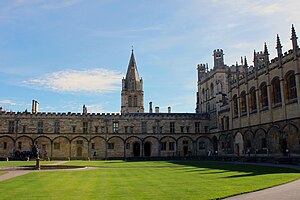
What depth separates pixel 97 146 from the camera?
182 ft

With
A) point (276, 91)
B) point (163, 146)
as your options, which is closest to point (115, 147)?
point (163, 146)

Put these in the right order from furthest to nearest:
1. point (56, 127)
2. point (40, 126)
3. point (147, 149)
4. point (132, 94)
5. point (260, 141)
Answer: point (132, 94) < point (147, 149) < point (56, 127) < point (40, 126) < point (260, 141)

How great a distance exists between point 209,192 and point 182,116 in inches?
1864

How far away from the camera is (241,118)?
44.0 meters

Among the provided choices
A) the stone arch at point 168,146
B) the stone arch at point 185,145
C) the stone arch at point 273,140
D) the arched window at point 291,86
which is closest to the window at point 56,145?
the stone arch at point 168,146

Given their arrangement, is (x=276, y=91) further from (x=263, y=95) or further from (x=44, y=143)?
(x=44, y=143)

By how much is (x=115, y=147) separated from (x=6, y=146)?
1760cm

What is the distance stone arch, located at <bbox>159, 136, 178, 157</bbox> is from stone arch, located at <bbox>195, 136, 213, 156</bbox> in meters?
3.99

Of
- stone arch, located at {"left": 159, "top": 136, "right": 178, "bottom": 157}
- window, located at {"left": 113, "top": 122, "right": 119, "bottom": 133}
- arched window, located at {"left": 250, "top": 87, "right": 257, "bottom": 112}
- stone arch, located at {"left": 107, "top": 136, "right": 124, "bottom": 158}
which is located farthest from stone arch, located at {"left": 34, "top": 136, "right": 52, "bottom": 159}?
arched window, located at {"left": 250, "top": 87, "right": 257, "bottom": 112}

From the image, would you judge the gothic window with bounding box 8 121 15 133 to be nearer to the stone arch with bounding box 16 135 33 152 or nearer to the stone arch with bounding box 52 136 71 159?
the stone arch with bounding box 16 135 33 152

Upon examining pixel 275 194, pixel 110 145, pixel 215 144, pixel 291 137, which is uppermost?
pixel 291 137

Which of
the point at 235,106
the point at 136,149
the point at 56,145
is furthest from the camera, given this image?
the point at 136,149

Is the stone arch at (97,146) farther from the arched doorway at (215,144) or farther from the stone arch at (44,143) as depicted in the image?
the arched doorway at (215,144)

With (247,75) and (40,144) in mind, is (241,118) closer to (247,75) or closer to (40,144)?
(247,75)
